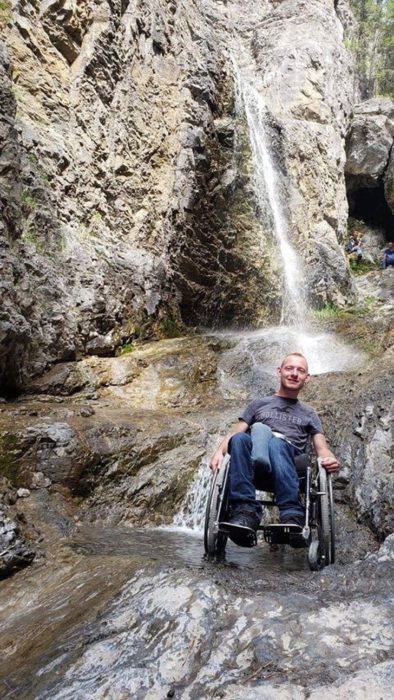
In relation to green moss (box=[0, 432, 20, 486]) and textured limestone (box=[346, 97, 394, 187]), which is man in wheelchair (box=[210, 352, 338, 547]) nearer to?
green moss (box=[0, 432, 20, 486])

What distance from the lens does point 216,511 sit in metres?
3.02

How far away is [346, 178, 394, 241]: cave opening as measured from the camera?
822 inches

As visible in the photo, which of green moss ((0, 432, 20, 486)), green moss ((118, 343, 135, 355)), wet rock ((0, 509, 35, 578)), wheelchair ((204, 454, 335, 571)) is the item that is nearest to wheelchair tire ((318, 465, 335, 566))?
wheelchair ((204, 454, 335, 571))

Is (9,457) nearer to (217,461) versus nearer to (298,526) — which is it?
(217,461)

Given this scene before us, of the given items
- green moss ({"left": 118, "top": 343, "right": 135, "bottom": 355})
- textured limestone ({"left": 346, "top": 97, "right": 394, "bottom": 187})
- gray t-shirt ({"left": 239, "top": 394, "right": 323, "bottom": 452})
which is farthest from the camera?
textured limestone ({"left": 346, "top": 97, "right": 394, "bottom": 187})

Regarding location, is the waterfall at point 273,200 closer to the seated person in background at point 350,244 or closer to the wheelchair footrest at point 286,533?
the seated person in background at point 350,244

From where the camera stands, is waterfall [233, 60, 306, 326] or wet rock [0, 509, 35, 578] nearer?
wet rock [0, 509, 35, 578]

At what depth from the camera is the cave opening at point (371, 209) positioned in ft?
68.5

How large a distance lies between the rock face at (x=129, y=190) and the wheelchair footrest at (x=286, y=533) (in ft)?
13.7

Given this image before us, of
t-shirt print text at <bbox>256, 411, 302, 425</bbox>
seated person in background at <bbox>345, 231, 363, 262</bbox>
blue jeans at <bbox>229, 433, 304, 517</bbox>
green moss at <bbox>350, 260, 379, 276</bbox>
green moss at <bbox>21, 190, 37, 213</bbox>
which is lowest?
blue jeans at <bbox>229, 433, 304, 517</bbox>

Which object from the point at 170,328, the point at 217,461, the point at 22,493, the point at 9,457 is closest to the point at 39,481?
the point at 22,493

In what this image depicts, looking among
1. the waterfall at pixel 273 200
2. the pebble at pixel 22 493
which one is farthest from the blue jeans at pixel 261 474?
the waterfall at pixel 273 200

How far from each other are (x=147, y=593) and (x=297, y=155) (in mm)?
14879

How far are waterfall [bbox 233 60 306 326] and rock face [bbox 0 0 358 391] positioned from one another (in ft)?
1.21
